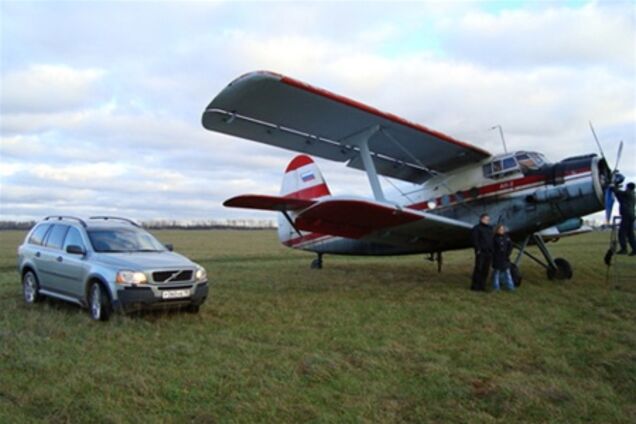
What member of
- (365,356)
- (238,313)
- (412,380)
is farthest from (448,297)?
(412,380)

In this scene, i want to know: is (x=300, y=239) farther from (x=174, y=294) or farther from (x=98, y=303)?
(x=98, y=303)

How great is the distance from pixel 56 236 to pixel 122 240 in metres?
1.26

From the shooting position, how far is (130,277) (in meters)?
7.29

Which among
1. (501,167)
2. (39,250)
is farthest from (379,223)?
(39,250)

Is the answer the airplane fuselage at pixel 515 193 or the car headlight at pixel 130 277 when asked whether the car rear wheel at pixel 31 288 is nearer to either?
the car headlight at pixel 130 277

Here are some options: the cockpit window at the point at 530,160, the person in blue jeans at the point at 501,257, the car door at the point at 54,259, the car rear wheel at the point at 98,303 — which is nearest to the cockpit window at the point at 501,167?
the cockpit window at the point at 530,160

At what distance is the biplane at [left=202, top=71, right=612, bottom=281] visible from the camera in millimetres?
9859

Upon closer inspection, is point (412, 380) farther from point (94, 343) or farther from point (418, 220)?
point (418, 220)

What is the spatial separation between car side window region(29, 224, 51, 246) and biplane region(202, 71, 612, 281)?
128 inches

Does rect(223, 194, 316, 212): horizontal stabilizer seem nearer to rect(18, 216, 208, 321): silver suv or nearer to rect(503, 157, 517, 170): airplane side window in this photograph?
rect(18, 216, 208, 321): silver suv

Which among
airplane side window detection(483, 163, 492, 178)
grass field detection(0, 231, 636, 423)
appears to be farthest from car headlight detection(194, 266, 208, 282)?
airplane side window detection(483, 163, 492, 178)

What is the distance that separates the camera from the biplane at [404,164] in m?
9.86

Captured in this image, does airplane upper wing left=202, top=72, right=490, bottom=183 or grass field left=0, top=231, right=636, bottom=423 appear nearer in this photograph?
grass field left=0, top=231, right=636, bottom=423

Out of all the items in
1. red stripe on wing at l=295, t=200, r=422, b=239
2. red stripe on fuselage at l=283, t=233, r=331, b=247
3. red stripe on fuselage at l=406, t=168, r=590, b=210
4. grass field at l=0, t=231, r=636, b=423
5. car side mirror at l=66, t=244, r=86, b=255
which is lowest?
grass field at l=0, t=231, r=636, b=423
